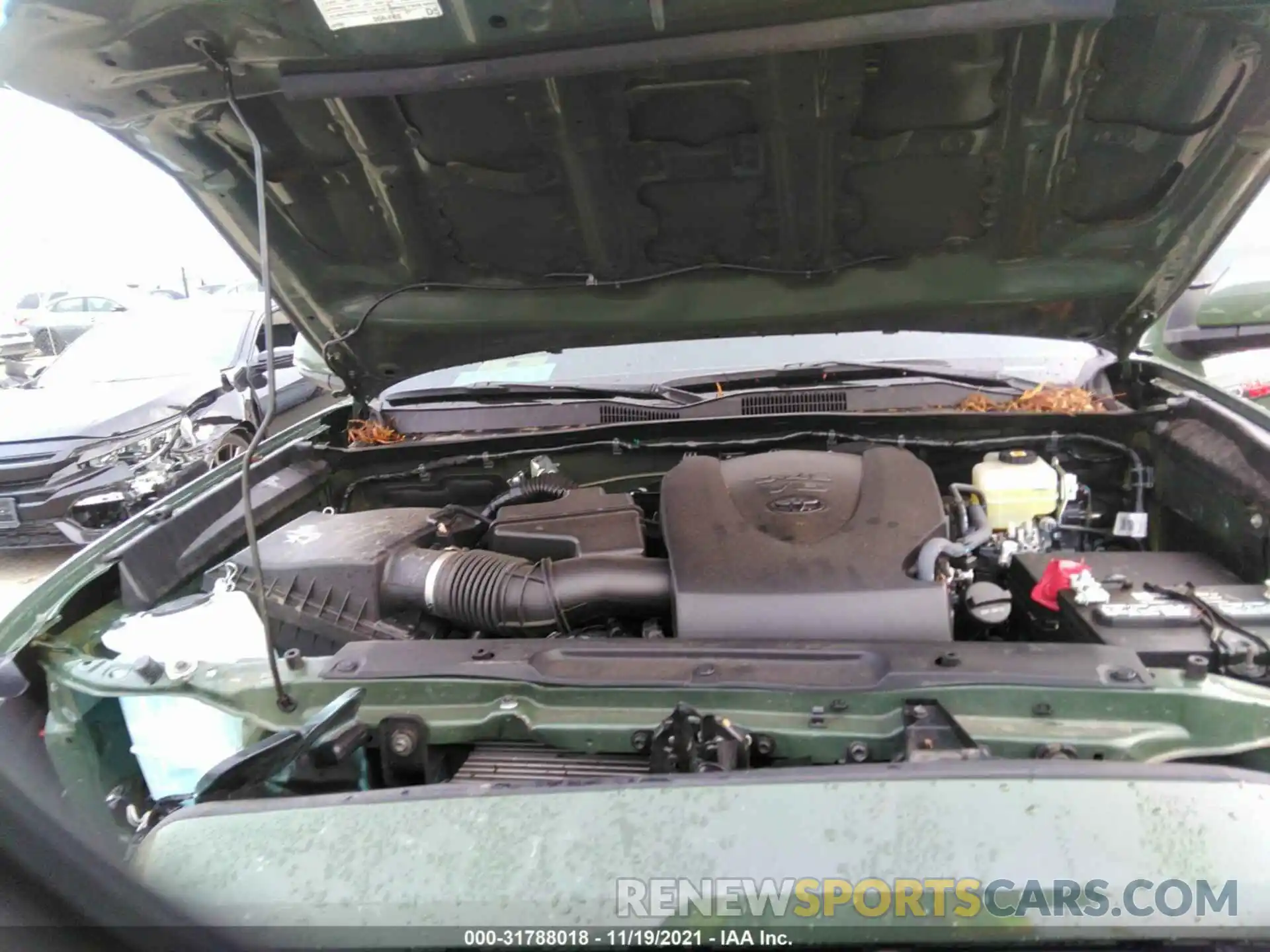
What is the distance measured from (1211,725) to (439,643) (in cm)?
133

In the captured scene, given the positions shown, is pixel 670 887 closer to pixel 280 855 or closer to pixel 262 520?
pixel 280 855

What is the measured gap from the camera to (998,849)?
1.01 m

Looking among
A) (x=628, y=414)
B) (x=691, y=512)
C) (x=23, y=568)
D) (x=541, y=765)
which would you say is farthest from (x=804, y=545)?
(x=23, y=568)

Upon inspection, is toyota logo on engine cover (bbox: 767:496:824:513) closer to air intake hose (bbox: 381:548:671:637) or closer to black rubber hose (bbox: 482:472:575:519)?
air intake hose (bbox: 381:548:671:637)

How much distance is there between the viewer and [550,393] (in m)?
2.76

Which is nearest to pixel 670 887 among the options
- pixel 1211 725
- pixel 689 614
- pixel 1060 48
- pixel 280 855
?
pixel 280 855

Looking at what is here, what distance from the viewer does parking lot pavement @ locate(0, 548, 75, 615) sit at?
4.95 metres

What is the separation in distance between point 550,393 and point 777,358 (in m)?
0.74

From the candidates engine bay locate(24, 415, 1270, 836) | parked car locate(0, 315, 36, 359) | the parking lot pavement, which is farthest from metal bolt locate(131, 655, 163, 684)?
parked car locate(0, 315, 36, 359)

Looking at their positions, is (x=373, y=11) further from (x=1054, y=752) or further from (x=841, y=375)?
(x=841, y=375)

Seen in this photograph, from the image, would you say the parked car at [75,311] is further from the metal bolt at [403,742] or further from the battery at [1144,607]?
the battery at [1144,607]

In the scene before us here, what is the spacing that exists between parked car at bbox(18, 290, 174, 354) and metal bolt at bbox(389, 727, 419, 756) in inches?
546

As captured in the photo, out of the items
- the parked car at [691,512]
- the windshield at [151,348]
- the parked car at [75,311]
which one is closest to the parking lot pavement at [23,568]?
the windshield at [151,348]

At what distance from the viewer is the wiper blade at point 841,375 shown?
2.57m
